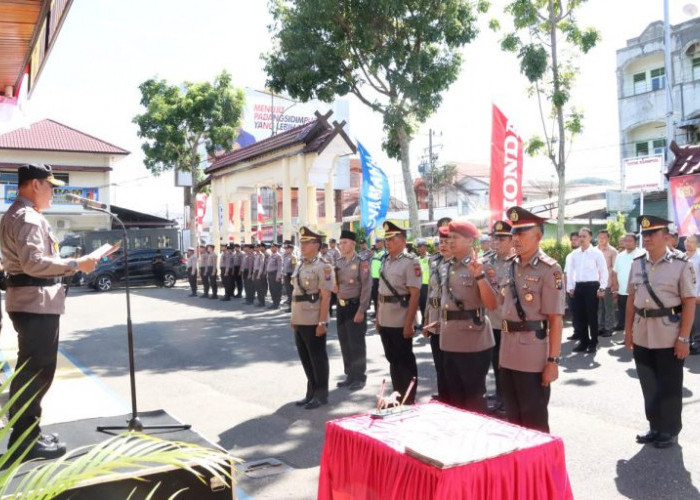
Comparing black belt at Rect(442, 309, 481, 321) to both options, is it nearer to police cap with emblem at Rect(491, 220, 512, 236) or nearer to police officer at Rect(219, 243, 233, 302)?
police cap with emblem at Rect(491, 220, 512, 236)

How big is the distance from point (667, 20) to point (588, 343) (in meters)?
11.6

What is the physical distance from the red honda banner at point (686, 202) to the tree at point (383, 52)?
6405mm

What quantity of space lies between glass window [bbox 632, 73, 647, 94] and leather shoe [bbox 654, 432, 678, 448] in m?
29.2

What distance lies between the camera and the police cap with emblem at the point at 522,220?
421cm

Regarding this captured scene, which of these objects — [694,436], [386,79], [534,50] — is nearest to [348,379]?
[694,436]

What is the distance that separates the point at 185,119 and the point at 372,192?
54.1 feet

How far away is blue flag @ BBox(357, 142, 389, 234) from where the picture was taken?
13.8 m

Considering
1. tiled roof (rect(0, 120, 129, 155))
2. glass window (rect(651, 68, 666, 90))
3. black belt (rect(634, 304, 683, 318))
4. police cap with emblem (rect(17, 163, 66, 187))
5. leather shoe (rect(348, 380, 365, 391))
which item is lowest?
leather shoe (rect(348, 380, 365, 391))

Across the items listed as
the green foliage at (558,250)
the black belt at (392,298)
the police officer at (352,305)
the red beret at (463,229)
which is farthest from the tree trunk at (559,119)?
the red beret at (463,229)

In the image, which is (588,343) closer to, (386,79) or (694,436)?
(694,436)

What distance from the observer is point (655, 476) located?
4328 millimetres

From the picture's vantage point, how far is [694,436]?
516 centimetres

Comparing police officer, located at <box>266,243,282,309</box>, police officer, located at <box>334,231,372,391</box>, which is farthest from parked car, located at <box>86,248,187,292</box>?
police officer, located at <box>334,231,372,391</box>

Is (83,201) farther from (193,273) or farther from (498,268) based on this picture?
(193,273)
